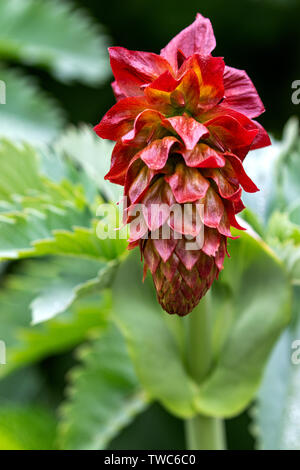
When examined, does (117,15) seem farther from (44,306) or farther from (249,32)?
(44,306)

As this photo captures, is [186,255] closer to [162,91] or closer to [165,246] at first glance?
[165,246]

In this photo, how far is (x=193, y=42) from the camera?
0.50 meters

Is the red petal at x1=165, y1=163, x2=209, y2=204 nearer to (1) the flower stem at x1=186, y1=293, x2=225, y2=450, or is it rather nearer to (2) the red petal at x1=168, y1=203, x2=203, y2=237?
(2) the red petal at x1=168, y1=203, x2=203, y2=237

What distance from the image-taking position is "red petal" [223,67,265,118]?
48 centimetres

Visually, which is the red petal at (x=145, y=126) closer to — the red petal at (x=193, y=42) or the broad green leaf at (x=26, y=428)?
the red petal at (x=193, y=42)

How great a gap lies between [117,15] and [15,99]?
1.58 ft

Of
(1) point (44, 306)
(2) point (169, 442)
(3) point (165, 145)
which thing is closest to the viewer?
(3) point (165, 145)

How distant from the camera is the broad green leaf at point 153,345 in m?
0.61

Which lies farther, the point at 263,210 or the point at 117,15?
the point at 117,15

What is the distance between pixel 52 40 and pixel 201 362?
2.73ft

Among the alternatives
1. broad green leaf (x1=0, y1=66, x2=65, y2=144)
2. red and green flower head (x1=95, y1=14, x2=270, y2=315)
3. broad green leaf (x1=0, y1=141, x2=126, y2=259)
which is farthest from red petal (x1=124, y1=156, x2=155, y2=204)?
broad green leaf (x1=0, y1=66, x2=65, y2=144)

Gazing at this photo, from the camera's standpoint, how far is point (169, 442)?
1.06 meters

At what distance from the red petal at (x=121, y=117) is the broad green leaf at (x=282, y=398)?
355mm

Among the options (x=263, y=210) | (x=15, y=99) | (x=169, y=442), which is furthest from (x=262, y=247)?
(x=15, y=99)
